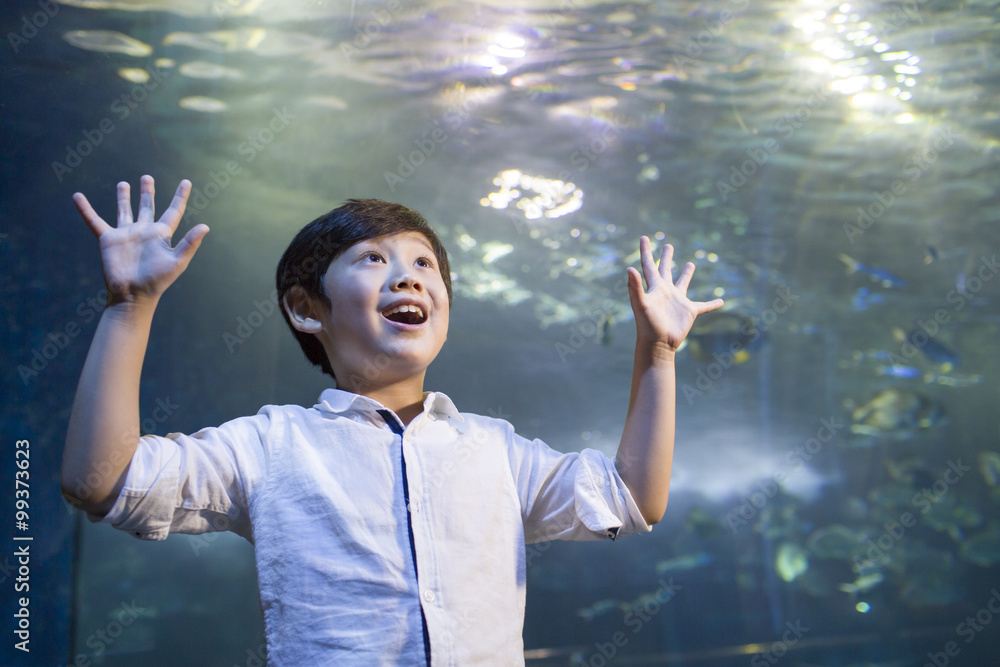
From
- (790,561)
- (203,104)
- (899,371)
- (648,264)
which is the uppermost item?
(203,104)

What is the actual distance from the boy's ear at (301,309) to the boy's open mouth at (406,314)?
0.87 feet

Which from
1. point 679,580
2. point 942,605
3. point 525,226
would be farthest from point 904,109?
point 679,580

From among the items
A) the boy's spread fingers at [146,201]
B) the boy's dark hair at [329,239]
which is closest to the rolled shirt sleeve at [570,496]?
the boy's dark hair at [329,239]

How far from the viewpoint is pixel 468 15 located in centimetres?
668

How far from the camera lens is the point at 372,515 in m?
1.59

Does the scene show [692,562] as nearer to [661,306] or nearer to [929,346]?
[929,346]

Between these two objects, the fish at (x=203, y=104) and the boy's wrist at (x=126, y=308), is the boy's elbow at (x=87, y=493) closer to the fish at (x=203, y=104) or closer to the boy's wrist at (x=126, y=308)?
the boy's wrist at (x=126, y=308)

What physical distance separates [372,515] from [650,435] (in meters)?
0.79

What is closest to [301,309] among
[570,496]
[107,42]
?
[570,496]

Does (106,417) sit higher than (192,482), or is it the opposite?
(106,417)

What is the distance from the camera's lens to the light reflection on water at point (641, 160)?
6.96 meters

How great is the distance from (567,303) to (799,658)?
9.26m

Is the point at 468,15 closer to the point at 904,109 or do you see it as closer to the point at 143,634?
the point at 904,109

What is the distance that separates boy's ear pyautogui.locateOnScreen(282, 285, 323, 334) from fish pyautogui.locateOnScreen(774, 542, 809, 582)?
1714 centimetres
